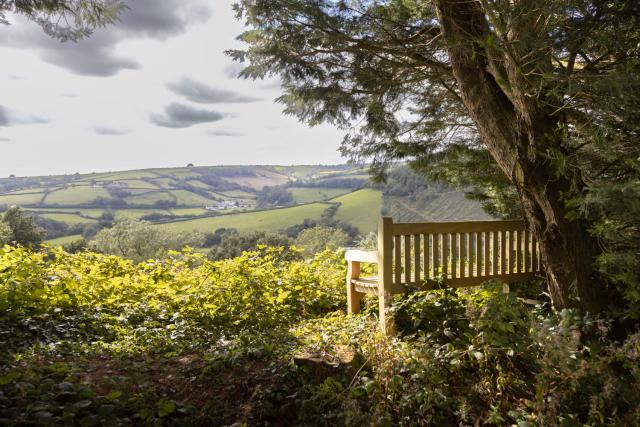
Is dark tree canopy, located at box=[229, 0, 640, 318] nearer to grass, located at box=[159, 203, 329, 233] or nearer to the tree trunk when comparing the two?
the tree trunk

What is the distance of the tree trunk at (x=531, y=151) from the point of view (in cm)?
390

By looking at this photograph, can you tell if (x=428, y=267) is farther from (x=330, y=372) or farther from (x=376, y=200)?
(x=376, y=200)

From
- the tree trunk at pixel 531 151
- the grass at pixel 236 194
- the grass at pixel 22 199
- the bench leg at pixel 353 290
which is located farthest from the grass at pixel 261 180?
the tree trunk at pixel 531 151

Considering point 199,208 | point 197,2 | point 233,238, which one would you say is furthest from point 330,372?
point 199,208

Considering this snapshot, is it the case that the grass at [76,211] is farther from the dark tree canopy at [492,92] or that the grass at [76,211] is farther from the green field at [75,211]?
the dark tree canopy at [492,92]

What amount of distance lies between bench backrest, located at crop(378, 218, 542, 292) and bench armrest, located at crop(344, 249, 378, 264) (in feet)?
0.73

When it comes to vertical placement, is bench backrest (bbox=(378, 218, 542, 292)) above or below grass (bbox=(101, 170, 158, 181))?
below

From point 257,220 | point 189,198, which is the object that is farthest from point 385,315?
point 189,198

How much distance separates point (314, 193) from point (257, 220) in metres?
6.15

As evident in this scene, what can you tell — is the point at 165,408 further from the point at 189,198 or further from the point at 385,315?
the point at 189,198

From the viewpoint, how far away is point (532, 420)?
2605mm

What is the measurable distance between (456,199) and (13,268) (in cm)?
1301

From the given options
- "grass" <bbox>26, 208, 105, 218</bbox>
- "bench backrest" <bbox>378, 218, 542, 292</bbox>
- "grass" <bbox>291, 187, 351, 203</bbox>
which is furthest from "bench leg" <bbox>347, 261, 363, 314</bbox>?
"grass" <bbox>26, 208, 105, 218</bbox>

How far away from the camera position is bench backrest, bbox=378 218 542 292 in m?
4.61
